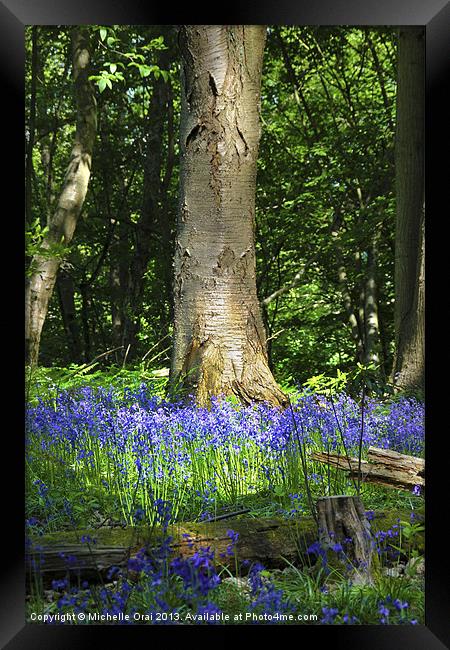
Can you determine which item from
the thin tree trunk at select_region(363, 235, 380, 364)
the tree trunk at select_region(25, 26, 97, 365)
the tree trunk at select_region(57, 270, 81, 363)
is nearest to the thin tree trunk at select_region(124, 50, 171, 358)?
the tree trunk at select_region(57, 270, 81, 363)

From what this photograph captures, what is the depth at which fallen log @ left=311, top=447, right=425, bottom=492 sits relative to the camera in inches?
128

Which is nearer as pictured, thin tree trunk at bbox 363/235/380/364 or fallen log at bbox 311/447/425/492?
fallen log at bbox 311/447/425/492

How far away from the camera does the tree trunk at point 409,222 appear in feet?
13.6

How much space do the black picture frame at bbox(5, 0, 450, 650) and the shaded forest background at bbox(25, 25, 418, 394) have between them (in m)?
1.38

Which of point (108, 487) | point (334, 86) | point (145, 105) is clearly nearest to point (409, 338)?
point (108, 487)

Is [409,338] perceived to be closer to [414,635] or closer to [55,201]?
[414,635]

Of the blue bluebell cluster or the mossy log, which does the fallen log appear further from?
the mossy log

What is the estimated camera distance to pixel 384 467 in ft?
11.0

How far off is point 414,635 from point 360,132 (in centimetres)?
431

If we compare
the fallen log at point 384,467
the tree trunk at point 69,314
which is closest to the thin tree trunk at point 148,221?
the tree trunk at point 69,314
